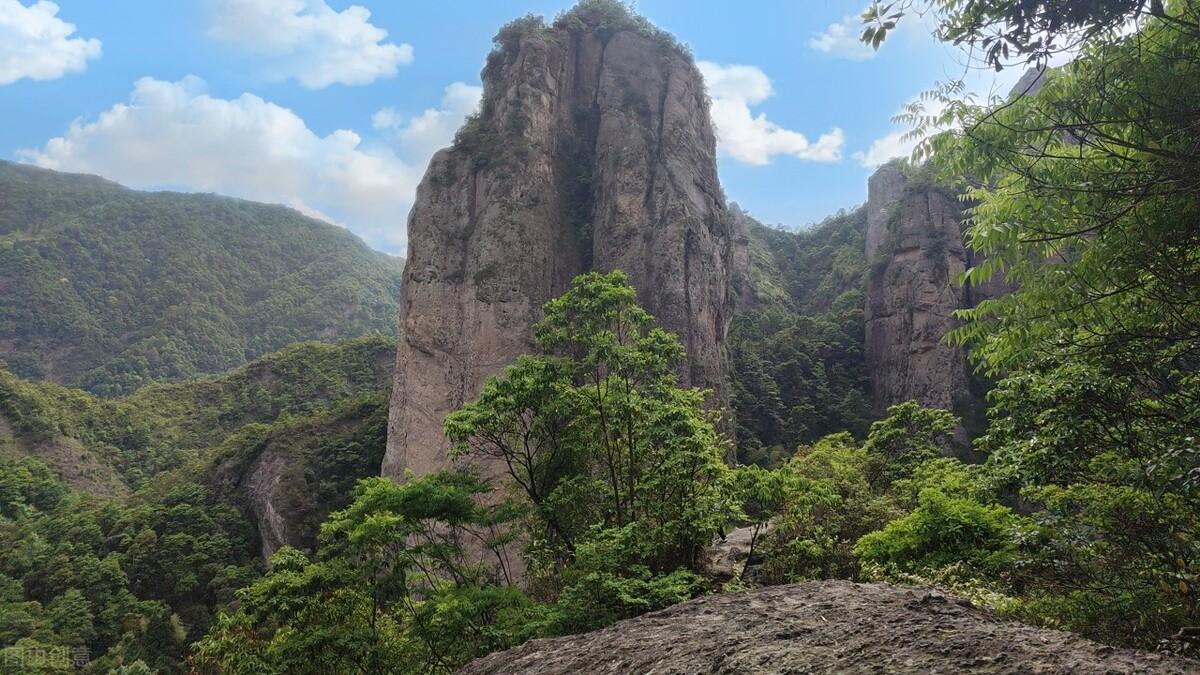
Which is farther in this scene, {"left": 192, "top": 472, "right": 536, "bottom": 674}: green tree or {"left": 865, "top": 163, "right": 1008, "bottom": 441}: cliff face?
{"left": 865, "top": 163, "right": 1008, "bottom": 441}: cliff face

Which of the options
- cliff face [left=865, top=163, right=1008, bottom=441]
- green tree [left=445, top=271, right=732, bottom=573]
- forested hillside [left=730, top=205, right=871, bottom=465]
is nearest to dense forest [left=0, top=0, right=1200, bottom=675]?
green tree [left=445, top=271, right=732, bottom=573]

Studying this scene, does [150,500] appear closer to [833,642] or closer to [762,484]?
[762,484]

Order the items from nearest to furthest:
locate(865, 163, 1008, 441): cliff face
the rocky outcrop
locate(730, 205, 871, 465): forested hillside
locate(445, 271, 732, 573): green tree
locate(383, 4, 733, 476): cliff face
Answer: the rocky outcrop
locate(445, 271, 732, 573): green tree
locate(383, 4, 733, 476): cliff face
locate(865, 163, 1008, 441): cliff face
locate(730, 205, 871, 465): forested hillside

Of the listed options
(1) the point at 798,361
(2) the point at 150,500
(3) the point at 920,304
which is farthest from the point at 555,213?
(2) the point at 150,500

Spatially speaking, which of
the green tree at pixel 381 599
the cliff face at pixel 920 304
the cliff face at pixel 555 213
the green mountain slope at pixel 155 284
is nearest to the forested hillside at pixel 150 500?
the cliff face at pixel 555 213

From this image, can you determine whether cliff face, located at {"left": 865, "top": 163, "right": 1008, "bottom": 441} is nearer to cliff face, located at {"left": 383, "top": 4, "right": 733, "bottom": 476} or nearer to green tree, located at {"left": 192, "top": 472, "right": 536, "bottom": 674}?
cliff face, located at {"left": 383, "top": 4, "right": 733, "bottom": 476}

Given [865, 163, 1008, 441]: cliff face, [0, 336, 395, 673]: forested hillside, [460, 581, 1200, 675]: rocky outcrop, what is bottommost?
[0, 336, 395, 673]: forested hillside
